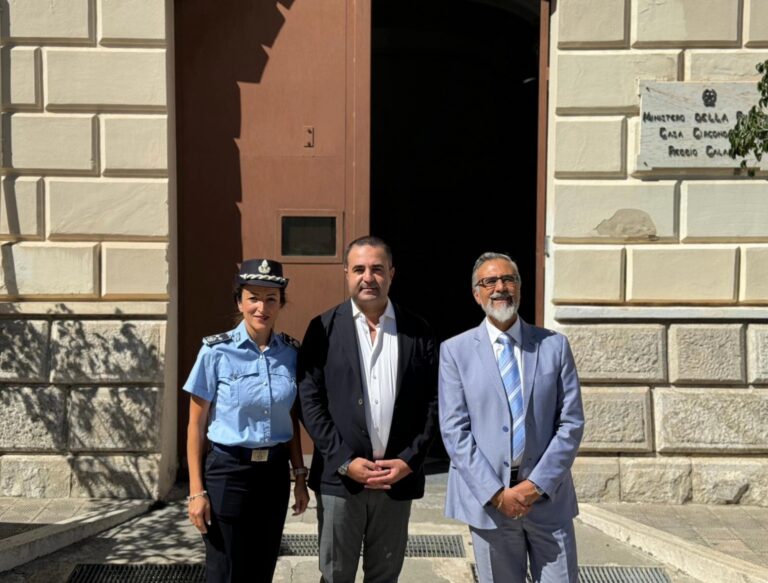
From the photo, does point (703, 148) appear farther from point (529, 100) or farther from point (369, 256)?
point (529, 100)

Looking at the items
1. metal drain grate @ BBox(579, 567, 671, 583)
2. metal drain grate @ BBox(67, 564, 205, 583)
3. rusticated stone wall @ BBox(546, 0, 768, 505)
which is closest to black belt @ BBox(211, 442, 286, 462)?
metal drain grate @ BBox(67, 564, 205, 583)

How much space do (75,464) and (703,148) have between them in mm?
4935

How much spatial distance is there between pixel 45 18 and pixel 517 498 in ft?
15.8

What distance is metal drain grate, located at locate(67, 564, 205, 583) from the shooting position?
5164 mm

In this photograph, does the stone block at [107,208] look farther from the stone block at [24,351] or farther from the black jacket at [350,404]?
the black jacket at [350,404]

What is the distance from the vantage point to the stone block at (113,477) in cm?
636

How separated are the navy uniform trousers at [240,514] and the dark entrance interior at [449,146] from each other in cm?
817

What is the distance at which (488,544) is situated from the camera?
370 cm

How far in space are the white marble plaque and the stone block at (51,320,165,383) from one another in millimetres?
3642

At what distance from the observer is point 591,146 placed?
21.0ft

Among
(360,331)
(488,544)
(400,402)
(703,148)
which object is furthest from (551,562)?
(703,148)

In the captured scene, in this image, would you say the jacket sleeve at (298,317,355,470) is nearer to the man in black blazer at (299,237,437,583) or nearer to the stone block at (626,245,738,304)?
the man in black blazer at (299,237,437,583)

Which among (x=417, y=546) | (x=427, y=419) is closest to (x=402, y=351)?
(x=427, y=419)

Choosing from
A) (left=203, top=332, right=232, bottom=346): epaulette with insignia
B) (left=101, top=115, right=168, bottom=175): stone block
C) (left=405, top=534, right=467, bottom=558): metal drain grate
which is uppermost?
(left=101, top=115, right=168, bottom=175): stone block
